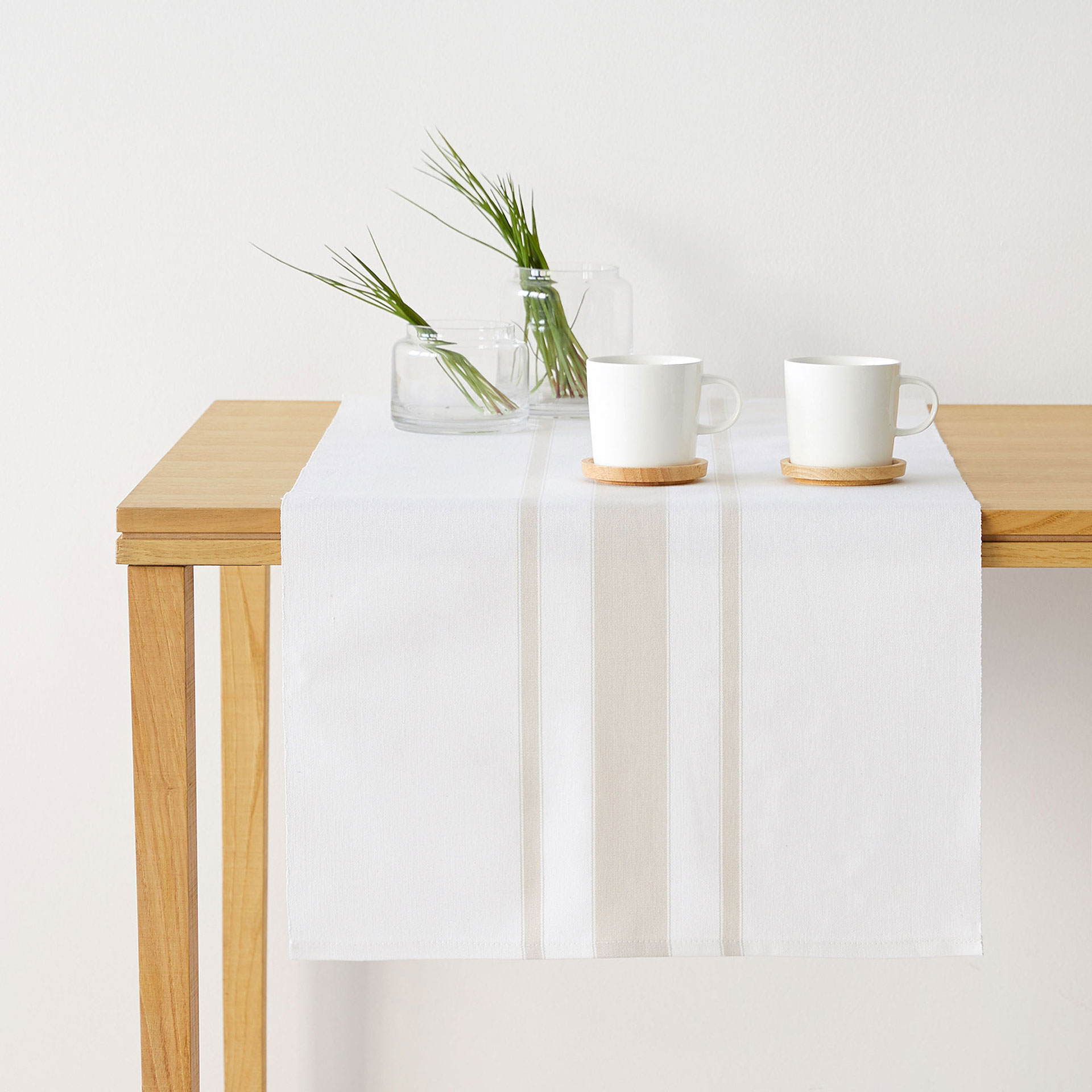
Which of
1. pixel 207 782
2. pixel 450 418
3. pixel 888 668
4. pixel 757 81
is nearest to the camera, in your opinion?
pixel 888 668

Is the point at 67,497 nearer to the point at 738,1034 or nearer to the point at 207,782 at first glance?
the point at 207,782

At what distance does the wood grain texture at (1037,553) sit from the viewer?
76 centimetres

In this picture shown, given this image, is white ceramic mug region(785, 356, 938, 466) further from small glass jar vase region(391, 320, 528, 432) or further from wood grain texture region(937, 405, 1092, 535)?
small glass jar vase region(391, 320, 528, 432)

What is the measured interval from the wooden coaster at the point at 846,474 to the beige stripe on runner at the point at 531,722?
0.16 meters

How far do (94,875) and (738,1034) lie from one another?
2.28 ft

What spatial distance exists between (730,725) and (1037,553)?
0.20 metres

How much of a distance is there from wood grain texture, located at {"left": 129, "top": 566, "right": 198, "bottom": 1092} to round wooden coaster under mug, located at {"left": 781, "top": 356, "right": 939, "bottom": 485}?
388mm

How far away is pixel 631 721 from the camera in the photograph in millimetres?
772

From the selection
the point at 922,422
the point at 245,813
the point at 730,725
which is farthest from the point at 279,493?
the point at 245,813

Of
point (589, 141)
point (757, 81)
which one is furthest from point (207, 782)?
point (757, 81)

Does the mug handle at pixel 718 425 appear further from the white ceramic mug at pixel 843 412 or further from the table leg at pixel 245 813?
the table leg at pixel 245 813

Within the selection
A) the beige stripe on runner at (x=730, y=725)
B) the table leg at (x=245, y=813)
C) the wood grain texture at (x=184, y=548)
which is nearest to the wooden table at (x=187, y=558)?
the wood grain texture at (x=184, y=548)

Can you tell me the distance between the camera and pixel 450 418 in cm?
98

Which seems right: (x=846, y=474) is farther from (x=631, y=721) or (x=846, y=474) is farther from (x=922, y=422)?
(x=631, y=721)
